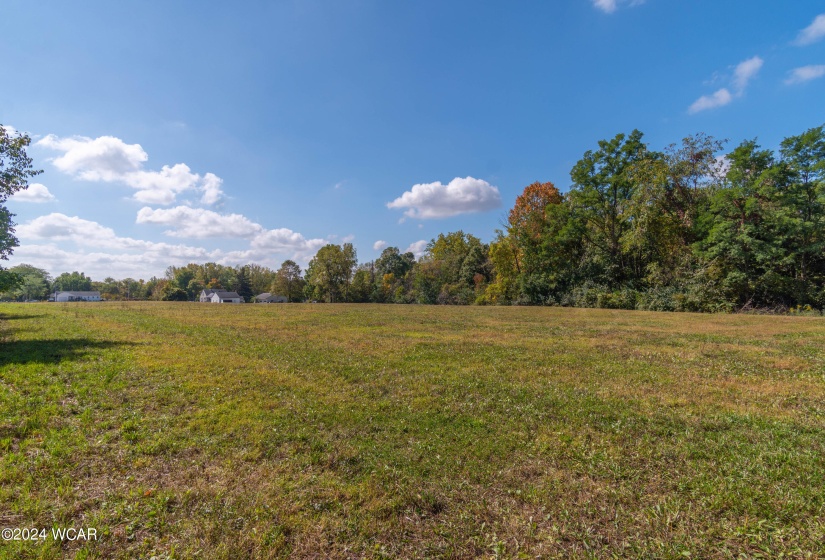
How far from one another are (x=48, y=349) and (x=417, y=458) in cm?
1435

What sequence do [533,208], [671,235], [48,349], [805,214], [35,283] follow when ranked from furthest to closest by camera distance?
[35,283]
[533,208]
[671,235]
[805,214]
[48,349]

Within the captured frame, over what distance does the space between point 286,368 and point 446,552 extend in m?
7.82

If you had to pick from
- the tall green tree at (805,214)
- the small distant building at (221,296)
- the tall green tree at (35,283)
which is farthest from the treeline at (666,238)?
the tall green tree at (35,283)

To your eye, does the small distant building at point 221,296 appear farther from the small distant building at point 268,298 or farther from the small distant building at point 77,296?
the small distant building at point 77,296

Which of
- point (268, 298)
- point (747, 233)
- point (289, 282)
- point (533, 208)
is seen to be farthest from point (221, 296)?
point (747, 233)

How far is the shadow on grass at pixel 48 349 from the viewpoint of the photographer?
1023 centimetres

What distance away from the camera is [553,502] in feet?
12.5

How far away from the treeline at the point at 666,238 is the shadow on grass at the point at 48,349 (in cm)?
477

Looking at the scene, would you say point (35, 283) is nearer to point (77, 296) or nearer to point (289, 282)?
point (77, 296)

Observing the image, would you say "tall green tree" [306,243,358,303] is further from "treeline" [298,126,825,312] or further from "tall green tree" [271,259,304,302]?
"treeline" [298,126,825,312]

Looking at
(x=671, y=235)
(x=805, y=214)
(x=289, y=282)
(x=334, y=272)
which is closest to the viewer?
(x=805, y=214)

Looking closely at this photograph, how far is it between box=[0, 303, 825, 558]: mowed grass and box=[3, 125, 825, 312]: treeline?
15.9 m

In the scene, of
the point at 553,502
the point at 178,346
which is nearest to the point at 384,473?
the point at 553,502

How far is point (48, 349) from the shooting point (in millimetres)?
11836
